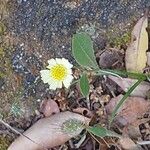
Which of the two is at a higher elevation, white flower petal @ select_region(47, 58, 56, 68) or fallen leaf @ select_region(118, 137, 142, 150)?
white flower petal @ select_region(47, 58, 56, 68)

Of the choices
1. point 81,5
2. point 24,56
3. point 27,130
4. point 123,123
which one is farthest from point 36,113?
point 81,5

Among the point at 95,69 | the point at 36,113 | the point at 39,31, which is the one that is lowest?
the point at 36,113

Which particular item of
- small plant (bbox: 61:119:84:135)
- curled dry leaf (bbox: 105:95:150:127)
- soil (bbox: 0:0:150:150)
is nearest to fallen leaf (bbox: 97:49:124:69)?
soil (bbox: 0:0:150:150)

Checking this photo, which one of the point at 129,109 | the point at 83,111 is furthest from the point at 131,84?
the point at 83,111

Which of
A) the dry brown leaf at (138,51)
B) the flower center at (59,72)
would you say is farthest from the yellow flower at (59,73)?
the dry brown leaf at (138,51)

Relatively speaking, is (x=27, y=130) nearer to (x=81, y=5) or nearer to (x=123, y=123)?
(x=123, y=123)

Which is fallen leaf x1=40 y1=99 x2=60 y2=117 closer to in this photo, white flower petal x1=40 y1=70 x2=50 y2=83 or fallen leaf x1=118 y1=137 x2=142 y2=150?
white flower petal x1=40 y1=70 x2=50 y2=83
